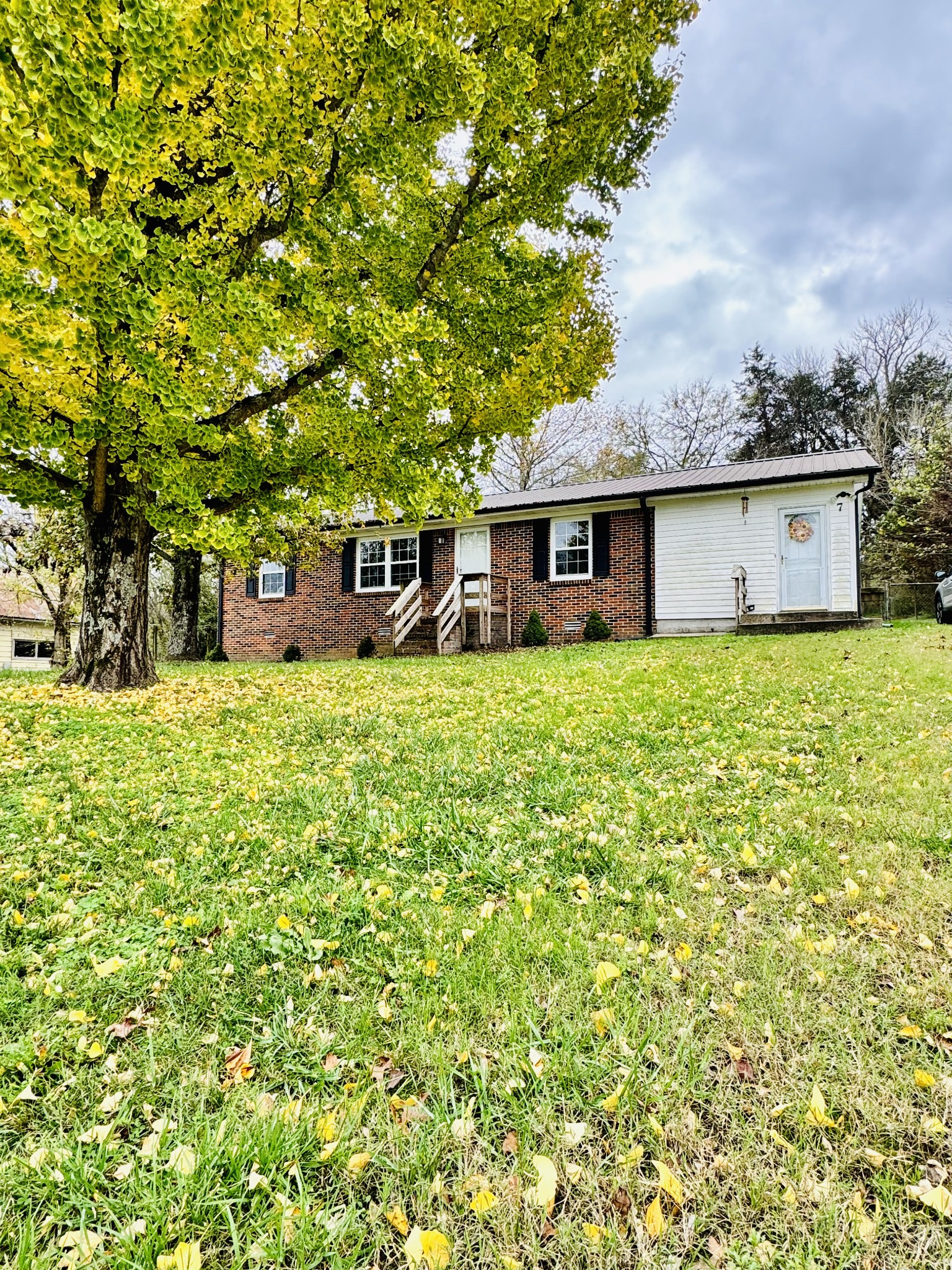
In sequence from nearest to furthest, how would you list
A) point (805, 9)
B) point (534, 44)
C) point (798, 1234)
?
point (798, 1234) → point (534, 44) → point (805, 9)

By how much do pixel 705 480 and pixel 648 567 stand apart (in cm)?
218

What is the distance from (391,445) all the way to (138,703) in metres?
3.78

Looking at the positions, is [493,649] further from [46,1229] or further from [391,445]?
[46,1229]

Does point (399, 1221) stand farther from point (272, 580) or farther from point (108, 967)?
point (272, 580)

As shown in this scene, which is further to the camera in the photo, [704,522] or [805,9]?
[704,522]

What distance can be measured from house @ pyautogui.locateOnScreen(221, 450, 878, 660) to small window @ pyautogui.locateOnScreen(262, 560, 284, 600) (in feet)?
3.78

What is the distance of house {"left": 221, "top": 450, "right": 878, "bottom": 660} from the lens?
12938mm

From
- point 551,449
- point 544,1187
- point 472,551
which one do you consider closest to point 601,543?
point 472,551

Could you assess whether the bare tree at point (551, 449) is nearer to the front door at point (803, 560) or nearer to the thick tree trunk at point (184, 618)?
the front door at point (803, 560)

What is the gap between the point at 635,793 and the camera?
4.04 metres

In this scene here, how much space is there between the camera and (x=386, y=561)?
16.8 metres

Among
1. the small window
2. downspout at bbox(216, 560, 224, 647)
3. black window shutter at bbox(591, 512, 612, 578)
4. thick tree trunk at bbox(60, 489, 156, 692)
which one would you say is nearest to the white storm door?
black window shutter at bbox(591, 512, 612, 578)

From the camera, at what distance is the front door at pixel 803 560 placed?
42.7 feet

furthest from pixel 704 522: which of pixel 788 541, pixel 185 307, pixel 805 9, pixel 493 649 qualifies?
pixel 185 307
